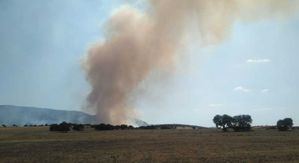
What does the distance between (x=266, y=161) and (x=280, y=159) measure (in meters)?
2.16

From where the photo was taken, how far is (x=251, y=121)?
14838 cm

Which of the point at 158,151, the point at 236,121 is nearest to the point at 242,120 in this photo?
the point at 236,121

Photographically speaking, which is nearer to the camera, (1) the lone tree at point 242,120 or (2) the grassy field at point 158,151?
(2) the grassy field at point 158,151

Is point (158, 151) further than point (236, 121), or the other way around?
point (236, 121)

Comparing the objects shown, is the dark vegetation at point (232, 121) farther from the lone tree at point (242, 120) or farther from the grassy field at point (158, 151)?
the grassy field at point (158, 151)

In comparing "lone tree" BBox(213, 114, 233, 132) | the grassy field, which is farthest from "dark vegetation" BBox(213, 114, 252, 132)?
the grassy field

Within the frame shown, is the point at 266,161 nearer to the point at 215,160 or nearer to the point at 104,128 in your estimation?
the point at 215,160

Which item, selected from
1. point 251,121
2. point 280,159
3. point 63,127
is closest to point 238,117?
point 251,121

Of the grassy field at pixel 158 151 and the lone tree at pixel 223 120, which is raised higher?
the lone tree at pixel 223 120

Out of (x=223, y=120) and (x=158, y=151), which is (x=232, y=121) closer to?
(x=223, y=120)

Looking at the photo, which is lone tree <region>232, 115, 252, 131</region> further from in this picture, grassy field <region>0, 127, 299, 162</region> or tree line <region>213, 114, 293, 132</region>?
grassy field <region>0, 127, 299, 162</region>

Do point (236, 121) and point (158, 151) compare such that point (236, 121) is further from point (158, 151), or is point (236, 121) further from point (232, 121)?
point (158, 151)

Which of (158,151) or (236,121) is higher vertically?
(236,121)

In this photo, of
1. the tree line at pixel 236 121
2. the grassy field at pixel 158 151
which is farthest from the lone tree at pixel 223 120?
the grassy field at pixel 158 151
